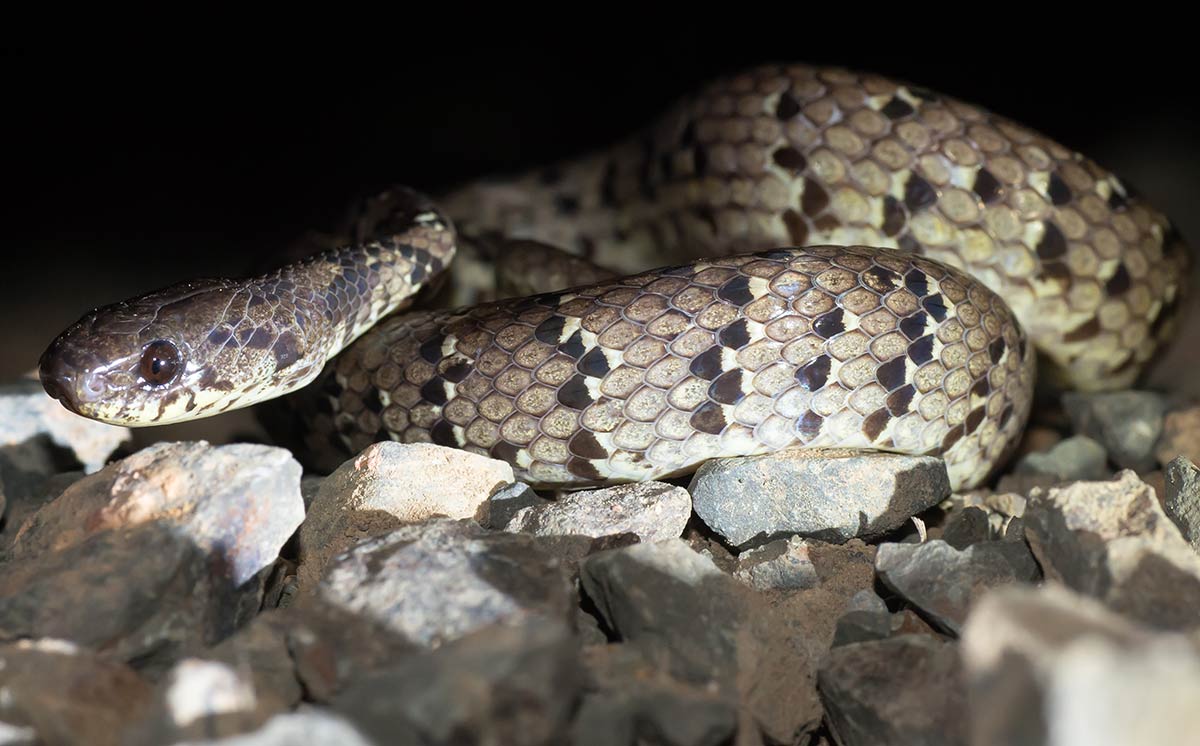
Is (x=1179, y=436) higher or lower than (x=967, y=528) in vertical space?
lower

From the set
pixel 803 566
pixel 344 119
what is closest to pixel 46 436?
pixel 803 566

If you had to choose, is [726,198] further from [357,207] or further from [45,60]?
[45,60]

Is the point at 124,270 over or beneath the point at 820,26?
beneath

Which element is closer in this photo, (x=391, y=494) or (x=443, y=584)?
(x=443, y=584)

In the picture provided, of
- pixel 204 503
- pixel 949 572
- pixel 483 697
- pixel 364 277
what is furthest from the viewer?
pixel 364 277

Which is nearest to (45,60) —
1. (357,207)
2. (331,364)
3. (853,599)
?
(357,207)

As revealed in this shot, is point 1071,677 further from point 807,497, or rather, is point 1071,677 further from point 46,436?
point 46,436

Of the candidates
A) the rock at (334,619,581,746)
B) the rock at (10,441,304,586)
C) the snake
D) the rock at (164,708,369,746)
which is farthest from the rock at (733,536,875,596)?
the rock at (164,708,369,746)

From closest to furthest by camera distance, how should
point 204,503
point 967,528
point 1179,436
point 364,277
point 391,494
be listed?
point 204,503, point 391,494, point 967,528, point 364,277, point 1179,436
